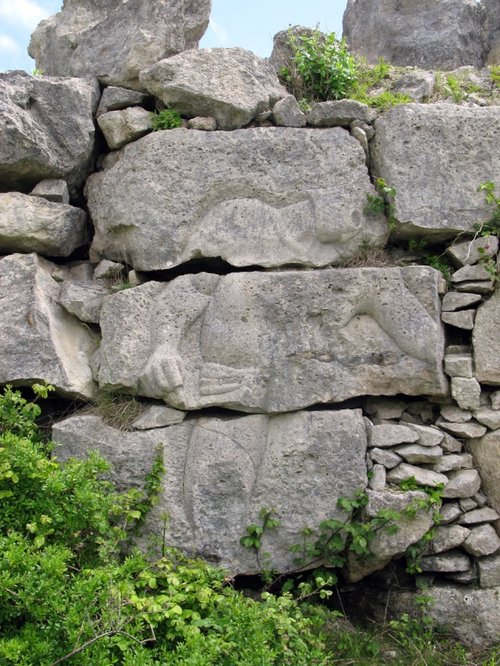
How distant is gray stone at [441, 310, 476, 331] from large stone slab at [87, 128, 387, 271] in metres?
0.62

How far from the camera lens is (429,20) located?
20.7 feet

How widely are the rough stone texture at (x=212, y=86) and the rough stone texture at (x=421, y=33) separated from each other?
2.15 m

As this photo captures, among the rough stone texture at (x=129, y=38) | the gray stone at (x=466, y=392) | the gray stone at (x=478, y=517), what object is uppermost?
the rough stone texture at (x=129, y=38)

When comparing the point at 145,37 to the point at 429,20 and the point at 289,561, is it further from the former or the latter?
the point at 289,561

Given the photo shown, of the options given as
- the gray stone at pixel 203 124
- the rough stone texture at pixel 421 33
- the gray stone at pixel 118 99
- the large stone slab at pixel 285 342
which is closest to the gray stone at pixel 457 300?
the large stone slab at pixel 285 342

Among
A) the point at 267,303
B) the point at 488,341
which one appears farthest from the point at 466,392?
the point at 267,303

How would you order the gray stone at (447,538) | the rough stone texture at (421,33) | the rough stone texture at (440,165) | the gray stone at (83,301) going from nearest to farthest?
the gray stone at (447,538), the rough stone texture at (440,165), the gray stone at (83,301), the rough stone texture at (421,33)

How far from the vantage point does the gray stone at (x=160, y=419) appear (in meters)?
4.05

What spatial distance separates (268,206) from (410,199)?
2.81 feet

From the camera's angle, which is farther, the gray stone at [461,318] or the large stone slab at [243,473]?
the gray stone at [461,318]

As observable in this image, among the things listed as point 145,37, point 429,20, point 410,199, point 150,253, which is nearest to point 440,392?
point 410,199

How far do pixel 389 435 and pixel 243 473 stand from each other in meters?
0.85

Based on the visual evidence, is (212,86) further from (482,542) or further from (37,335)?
(482,542)

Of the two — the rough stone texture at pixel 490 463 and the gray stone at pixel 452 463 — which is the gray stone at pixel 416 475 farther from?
the rough stone texture at pixel 490 463
